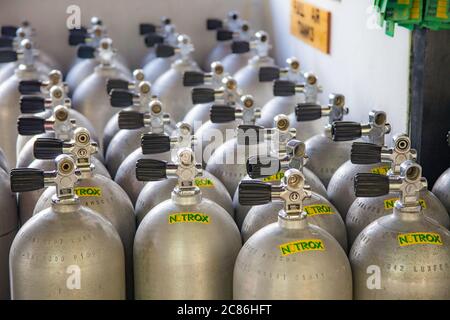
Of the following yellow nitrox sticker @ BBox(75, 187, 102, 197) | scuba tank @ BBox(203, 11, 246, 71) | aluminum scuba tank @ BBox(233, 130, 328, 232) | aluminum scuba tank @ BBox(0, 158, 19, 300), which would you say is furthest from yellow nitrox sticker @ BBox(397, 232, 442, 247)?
scuba tank @ BBox(203, 11, 246, 71)

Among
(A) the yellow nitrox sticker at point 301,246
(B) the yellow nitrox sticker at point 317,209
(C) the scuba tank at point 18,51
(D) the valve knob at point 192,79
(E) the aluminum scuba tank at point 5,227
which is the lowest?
(E) the aluminum scuba tank at point 5,227

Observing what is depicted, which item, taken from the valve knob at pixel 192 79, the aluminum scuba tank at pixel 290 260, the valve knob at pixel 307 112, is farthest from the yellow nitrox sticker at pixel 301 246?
the valve knob at pixel 192 79

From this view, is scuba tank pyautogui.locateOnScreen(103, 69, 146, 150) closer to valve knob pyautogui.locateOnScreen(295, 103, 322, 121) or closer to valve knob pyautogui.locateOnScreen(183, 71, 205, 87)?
valve knob pyautogui.locateOnScreen(183, 71, 205, 87)

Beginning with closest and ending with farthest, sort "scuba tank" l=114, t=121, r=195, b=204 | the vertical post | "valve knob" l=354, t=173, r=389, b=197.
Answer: "valve knob" l=354, t=173, r=389, b=197 → "scuba tank" l=114, t=121, r=195, b=204 → the vertical post

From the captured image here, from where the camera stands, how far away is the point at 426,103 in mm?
1806

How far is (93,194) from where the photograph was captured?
59.2 inches

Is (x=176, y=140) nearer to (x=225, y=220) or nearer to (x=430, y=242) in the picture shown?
(x=225, y=220)

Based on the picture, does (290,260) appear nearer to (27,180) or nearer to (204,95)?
(27,180)

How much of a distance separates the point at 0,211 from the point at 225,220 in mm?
490

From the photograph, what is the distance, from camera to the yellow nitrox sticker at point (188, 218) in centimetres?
134

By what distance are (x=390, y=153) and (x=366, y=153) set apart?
0.04 m

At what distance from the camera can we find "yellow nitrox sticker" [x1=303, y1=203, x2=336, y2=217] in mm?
1423

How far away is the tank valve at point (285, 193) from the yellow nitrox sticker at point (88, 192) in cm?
33

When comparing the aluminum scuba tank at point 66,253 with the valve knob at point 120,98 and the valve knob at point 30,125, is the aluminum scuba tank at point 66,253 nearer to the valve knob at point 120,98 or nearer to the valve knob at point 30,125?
the valve knob at point 30,125
